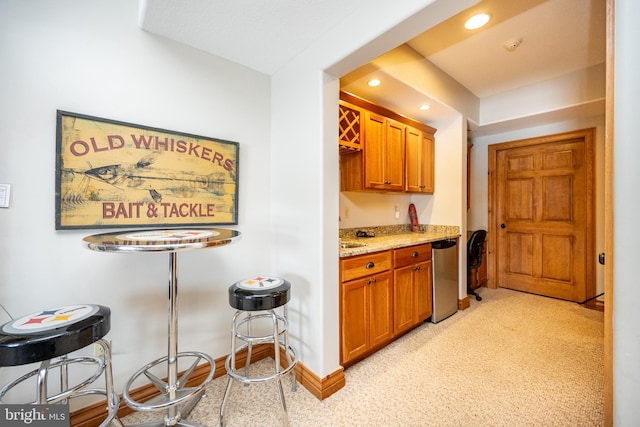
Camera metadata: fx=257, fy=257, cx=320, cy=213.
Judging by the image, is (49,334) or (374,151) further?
(374,151)

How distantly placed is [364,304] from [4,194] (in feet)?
7.17

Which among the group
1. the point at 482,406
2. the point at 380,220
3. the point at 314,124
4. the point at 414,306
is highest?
the point at 314,124

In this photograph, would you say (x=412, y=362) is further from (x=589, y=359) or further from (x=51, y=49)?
(x=51, y=49)

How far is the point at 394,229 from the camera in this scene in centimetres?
332

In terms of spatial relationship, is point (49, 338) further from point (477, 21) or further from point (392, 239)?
point (477, 21)

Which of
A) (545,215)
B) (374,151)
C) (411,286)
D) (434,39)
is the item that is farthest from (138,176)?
(545,215)

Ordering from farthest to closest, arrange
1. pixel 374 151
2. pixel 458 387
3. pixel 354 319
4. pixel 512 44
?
pixel 374 151
pixel 512 44
pixel 354 319
pixel 458 387

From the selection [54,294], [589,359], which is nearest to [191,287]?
[54,294]

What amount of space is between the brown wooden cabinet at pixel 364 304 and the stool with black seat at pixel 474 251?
1892mm

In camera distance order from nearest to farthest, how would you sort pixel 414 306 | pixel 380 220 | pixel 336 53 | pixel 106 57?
pixel 106 57
pixel 336 53
pixel 414 306
pixel 380 220

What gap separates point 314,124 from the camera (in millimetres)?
1754

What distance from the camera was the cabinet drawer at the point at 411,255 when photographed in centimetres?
229

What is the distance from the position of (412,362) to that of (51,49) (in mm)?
3042

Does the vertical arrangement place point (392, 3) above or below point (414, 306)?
above
